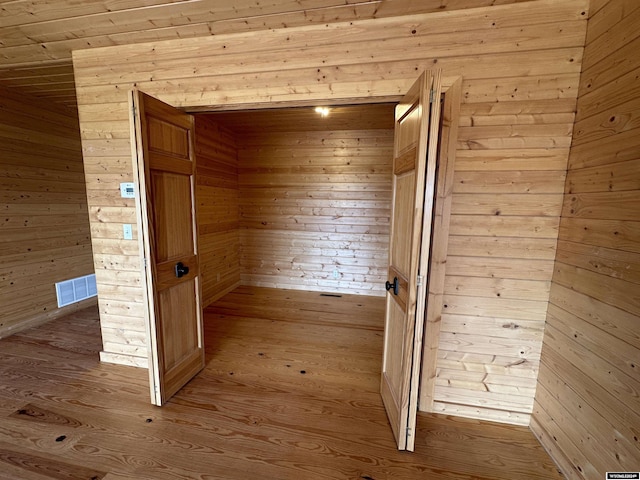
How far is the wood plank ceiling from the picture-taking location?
1617 mm

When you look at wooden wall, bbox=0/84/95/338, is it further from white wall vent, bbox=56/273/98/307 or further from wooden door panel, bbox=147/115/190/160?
wooden door panel, bbox=147/115/190/160

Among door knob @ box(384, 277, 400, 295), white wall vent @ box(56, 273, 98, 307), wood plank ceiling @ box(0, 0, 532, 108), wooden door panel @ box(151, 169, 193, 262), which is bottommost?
white wall vent @ box(56, 273, 98, 307)

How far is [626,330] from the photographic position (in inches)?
46.2

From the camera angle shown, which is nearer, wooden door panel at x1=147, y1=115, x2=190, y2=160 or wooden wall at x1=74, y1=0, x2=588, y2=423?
wooden wall at x1=74, y1=0, x2=588, y2=423

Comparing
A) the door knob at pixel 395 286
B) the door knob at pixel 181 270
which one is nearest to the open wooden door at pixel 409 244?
the door knob at pixel 395 286

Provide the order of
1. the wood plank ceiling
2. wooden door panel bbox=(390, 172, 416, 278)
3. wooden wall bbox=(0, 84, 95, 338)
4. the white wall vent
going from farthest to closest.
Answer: the white wall vent → wooden wall bbox=(0, 84, 95, 338) → the wood plank ceiling → wooden door panel bbox=(390, 172, 416, 278)

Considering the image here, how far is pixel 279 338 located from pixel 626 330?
8.59ft

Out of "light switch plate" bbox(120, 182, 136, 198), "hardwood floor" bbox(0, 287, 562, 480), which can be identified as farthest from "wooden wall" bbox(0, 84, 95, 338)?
"light switch plate" bbox(120, 182, 136, 198)

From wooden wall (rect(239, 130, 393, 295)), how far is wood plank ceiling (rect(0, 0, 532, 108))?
2.61 m

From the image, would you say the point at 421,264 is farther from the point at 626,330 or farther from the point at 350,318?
the point at 350,318

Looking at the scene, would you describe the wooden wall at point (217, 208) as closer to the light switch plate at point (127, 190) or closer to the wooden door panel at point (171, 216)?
the light switch plate at point (127, 190)

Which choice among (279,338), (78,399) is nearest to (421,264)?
(279,338)

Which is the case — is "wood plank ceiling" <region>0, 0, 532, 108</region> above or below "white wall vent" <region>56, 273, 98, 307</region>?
above

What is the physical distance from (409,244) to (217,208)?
339 cm
